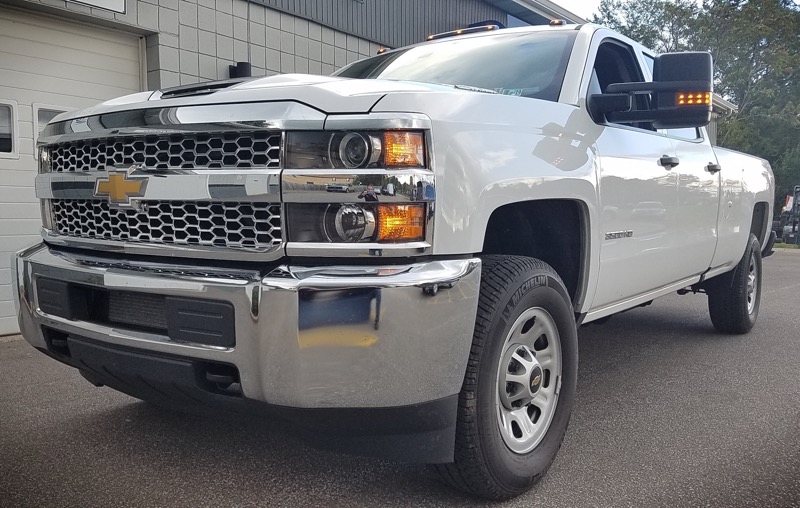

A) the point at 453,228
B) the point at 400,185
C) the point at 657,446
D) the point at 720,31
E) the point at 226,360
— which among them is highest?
the point at 720,31

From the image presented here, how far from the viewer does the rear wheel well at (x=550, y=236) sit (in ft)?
9.52

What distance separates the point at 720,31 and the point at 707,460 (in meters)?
38.1

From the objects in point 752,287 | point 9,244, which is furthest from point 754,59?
point 9,244

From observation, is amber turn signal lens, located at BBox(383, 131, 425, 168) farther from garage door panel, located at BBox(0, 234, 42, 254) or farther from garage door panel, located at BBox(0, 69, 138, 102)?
garage door panel, located at BBox(0, 69, 138, 102)

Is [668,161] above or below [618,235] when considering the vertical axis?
above

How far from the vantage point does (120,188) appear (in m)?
2.37

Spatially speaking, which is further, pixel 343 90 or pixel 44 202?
pixel 44 202

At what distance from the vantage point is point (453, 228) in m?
2.13

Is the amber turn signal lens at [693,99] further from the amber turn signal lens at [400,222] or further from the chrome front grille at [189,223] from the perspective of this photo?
the chrome front grille at [189,223]

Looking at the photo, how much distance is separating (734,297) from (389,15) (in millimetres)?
6676

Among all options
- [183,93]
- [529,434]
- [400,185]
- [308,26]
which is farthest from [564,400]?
[308,26]

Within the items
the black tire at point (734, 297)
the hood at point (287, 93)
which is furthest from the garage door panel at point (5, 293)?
the black tire at point (734, 297)

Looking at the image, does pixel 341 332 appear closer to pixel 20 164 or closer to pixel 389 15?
pixel 20 164

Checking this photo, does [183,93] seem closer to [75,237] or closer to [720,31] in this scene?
[75,237]
